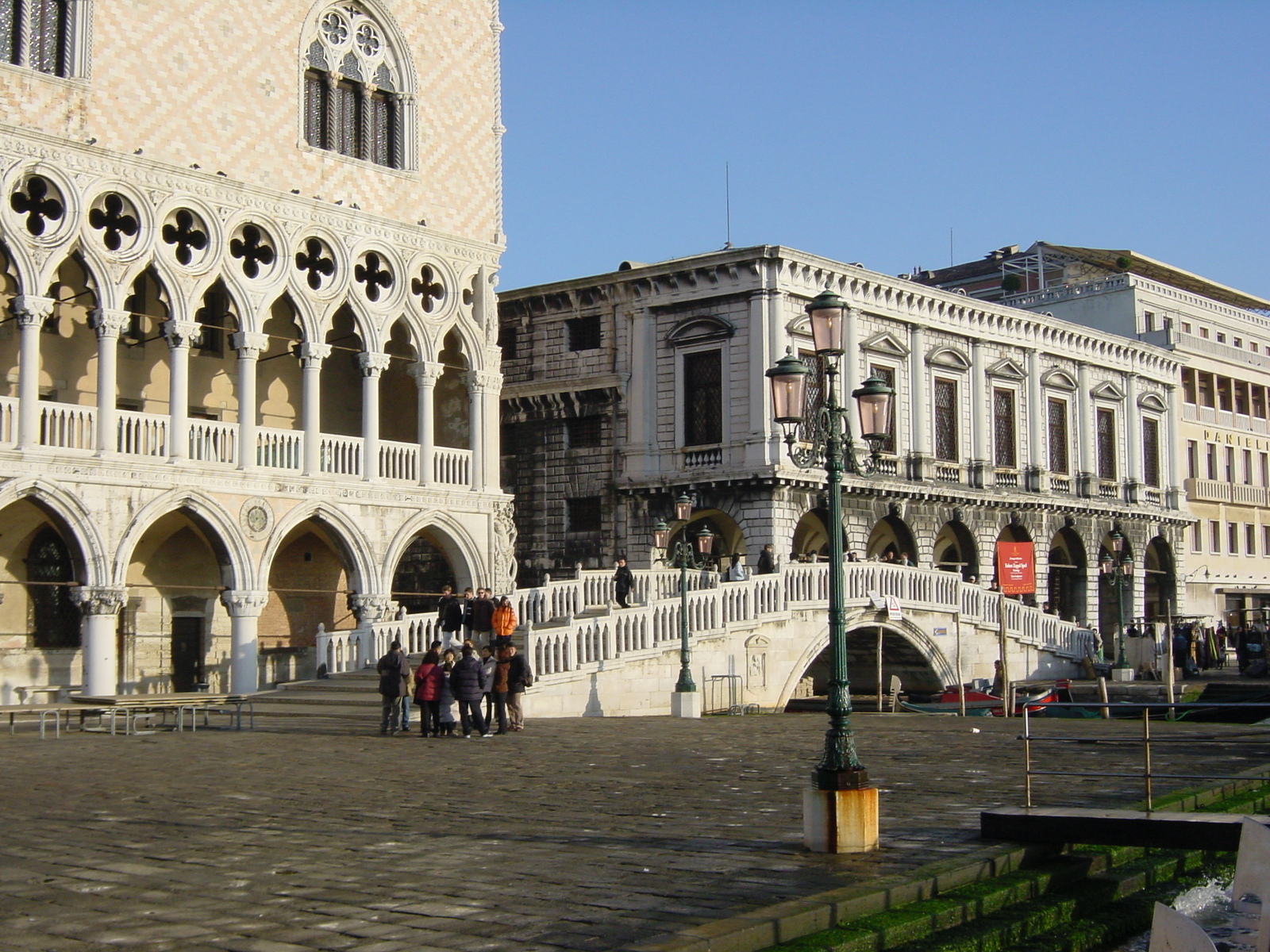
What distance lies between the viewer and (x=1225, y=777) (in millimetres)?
11797

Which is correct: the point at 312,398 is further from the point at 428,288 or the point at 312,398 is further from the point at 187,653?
the point at 187,653

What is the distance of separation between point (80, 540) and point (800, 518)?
1822 centimetres

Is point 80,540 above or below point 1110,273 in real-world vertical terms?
below

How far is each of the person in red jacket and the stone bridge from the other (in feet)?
10.8

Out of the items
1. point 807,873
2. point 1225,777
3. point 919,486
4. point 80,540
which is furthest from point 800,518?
point 807,873

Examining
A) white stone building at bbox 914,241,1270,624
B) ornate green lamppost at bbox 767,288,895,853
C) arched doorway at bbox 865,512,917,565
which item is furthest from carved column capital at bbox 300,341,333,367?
white stone building at bbox 914,241,1270,624

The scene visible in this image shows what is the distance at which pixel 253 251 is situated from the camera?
89.2 feet

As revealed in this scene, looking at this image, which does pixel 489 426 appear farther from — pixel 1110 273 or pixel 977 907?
pixel 1110 273

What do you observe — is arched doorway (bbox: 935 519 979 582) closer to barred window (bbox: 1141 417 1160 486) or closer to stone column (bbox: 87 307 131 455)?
barred window (bbox: 1141 417 1160 486)

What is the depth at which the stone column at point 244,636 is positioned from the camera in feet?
84.4

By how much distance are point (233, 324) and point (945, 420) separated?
806 inches

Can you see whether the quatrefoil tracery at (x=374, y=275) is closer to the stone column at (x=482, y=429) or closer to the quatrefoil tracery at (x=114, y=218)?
the stone column at (x=482, y=429)

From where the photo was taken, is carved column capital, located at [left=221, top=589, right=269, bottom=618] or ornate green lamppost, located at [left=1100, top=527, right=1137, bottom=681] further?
ornate green lamppost, located at [left=1100, top=527, right=1137, bottom=681]

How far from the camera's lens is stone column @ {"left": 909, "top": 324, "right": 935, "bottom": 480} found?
3991 cm
